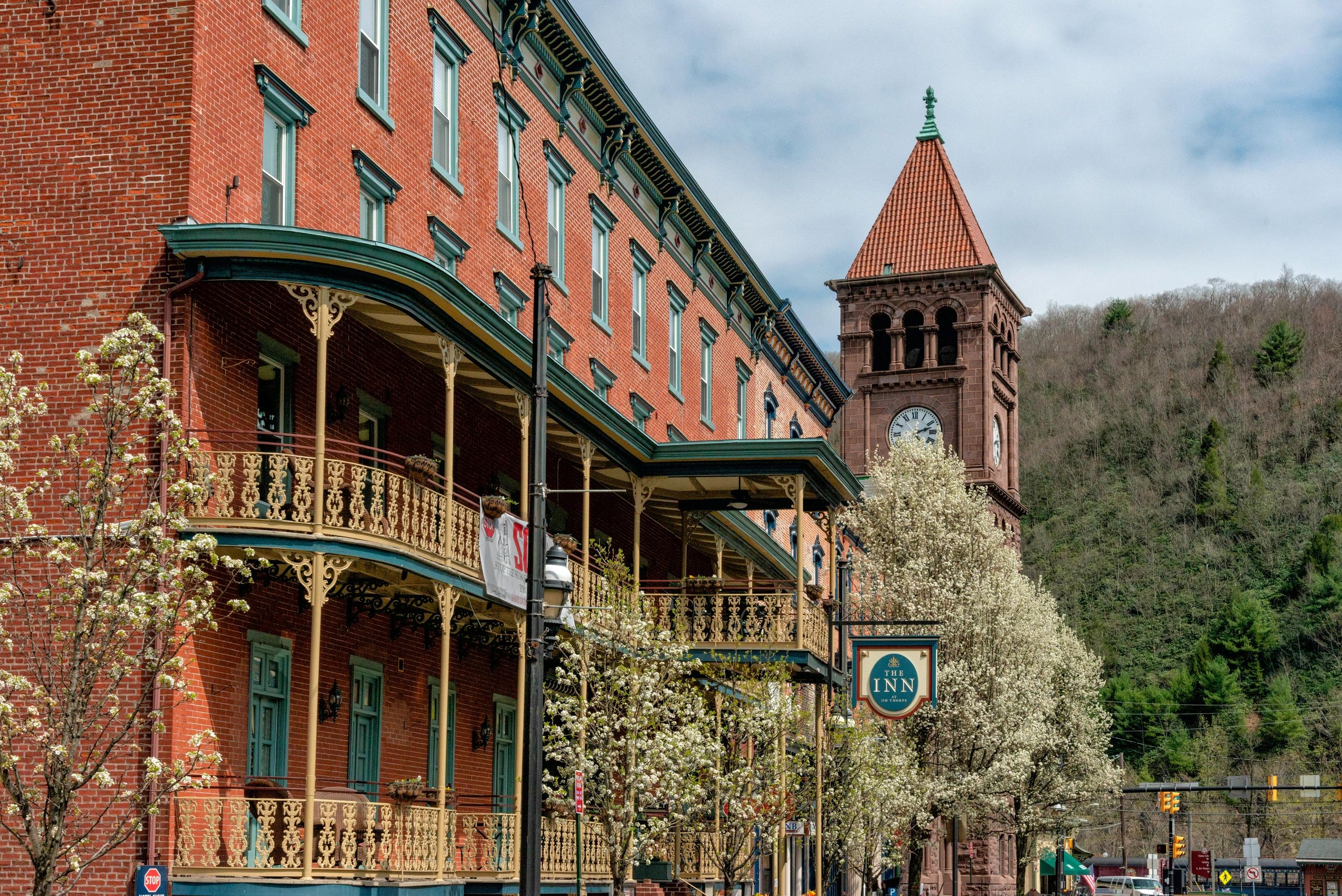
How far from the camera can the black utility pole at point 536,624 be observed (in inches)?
645

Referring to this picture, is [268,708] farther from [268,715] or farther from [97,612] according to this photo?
[97,612]

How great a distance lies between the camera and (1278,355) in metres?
175

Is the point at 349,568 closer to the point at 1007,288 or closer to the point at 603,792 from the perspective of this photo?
the point at 603,792

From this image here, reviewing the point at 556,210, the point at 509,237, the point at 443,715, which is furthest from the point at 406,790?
the point at 556,210

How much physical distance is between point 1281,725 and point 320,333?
4481 inches

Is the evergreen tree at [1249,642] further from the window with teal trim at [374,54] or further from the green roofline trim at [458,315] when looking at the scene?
the window with teal trim at [374,54]

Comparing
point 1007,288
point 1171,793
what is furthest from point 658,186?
point 1007,288

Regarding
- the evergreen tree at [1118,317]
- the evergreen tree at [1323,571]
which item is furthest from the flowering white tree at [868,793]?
the evergreen tree at [1118,317]

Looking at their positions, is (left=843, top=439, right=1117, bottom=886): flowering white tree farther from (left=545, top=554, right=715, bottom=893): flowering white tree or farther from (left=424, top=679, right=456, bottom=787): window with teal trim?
(left=545, top=554, right=715, bottom=893): flowering white tree

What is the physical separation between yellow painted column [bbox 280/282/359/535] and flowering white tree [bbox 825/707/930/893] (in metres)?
16.4

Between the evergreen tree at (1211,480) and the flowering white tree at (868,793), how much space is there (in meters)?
119

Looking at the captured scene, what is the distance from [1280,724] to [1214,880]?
12537 millimetres

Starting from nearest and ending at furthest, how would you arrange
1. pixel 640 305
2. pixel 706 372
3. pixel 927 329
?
pixel 640 305 < pixel 706 372 < pixel 927 329

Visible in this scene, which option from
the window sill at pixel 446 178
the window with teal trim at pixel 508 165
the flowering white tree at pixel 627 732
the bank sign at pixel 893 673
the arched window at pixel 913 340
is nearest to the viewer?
the flowering white tree at pixel 627 732
